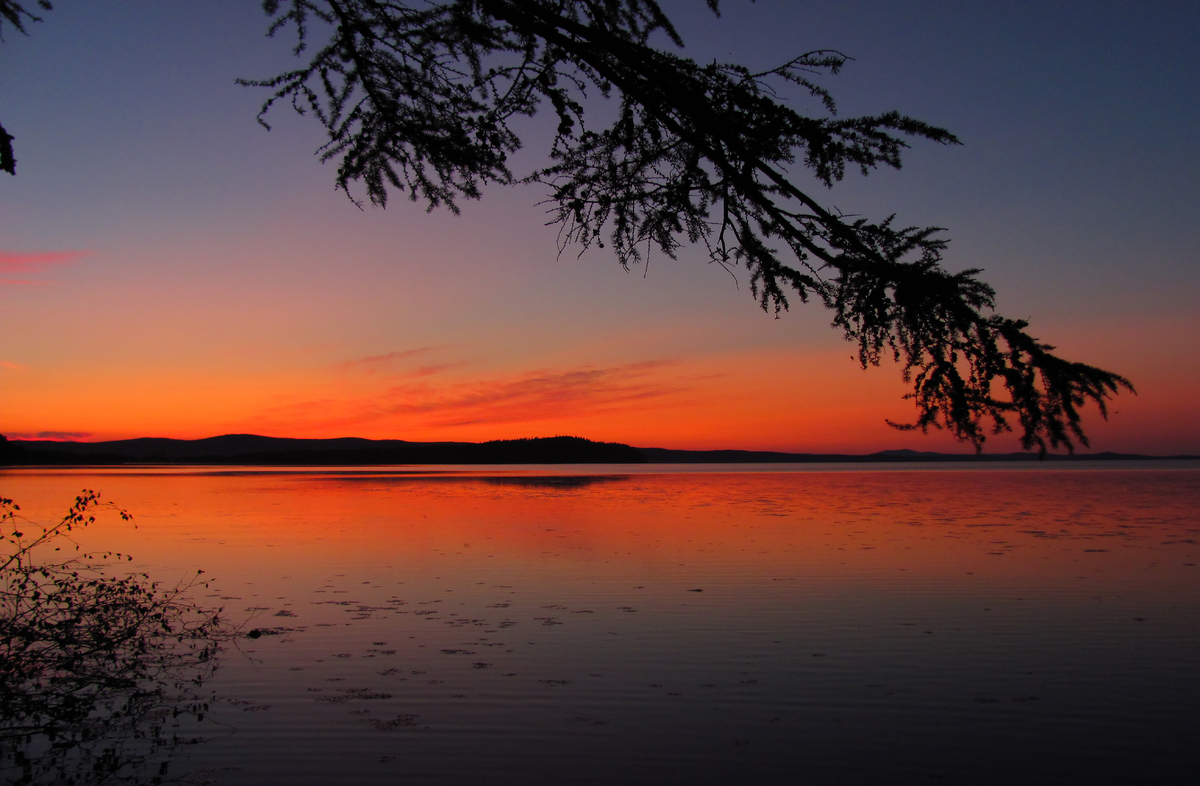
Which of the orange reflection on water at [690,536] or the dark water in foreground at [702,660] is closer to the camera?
the dark water in foreground at [702,660]

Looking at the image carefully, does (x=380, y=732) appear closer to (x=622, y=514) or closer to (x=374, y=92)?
(x=374, y=92)

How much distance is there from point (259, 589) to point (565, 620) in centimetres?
499

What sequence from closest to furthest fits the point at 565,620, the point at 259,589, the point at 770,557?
the point at 565,620, the point at 259,589, the point at 770,557

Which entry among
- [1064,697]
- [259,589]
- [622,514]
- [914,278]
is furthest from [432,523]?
[914,278]

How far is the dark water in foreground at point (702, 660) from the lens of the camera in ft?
17.1

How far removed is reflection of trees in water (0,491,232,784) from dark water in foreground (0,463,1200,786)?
1.01ft

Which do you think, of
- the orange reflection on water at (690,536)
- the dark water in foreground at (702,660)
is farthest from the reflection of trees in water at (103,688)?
the orange reflection on water at (690,536)

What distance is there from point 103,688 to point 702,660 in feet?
17.2

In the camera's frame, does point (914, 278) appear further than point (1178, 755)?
No

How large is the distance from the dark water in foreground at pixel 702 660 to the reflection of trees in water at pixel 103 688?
0.31 meters

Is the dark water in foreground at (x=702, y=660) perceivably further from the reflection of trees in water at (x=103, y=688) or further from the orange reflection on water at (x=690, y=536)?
the reflection of trees in water at (x=103, y=688)

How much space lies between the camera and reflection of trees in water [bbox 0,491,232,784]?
5.14 metres

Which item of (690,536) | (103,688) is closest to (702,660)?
(103,688)

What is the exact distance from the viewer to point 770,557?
13.8m
